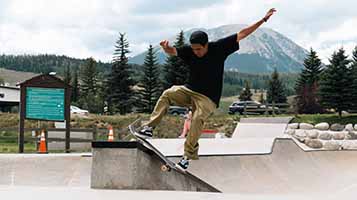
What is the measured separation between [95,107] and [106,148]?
182 ft

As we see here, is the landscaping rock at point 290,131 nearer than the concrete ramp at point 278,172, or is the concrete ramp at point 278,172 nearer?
the concrete ramp at point 278,172

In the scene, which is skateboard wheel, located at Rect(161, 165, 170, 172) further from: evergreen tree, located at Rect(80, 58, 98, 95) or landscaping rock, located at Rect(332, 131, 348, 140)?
evergreen tree, located at Rect(80, 58, 98, 95)

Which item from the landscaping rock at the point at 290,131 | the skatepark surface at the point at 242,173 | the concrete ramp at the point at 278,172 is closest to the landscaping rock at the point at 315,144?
the landscaping rock at the point at 290,131

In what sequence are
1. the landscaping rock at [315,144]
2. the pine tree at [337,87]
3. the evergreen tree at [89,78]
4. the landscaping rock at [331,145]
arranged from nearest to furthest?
the landscaping rock at [331,145] → the landscaping rock at [315,144] → the pine tree at [337,87] → the evergreen tree at [89,78]

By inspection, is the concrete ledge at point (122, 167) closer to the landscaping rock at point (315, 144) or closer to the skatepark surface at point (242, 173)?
the skatepark surface at point (242, 173)

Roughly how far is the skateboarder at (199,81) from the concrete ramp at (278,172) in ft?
6.78

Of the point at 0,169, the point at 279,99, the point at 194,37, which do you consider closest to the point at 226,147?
the point at 0,169

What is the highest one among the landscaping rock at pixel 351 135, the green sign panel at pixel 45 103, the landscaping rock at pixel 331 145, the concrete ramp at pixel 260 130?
the green sign panel at pixel 45 103

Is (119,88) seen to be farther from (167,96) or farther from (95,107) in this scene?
(167,96)

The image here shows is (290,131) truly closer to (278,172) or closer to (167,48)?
(278,172)

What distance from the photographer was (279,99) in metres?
60.7

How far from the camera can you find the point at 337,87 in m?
35.7

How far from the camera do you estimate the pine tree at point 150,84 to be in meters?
51.8

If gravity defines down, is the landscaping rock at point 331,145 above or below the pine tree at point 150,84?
below
